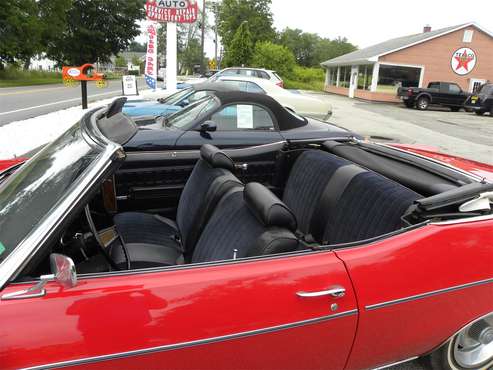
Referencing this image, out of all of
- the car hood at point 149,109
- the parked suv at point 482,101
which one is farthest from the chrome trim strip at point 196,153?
the parked suv at point 482,101

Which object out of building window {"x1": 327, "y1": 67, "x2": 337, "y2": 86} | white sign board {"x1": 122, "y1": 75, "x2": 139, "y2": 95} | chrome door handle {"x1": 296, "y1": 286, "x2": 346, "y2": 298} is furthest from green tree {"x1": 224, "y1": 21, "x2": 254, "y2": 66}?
chrome door handle {"x1": 296, "y1": 286, "x2": 346, "y2": 298}

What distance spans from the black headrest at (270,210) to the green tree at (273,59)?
38777 mm

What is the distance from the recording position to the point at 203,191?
103 inches

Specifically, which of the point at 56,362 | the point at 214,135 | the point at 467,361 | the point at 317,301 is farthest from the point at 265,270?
the point at 214,135

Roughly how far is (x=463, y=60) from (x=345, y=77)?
9800mm

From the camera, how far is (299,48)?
288 feet

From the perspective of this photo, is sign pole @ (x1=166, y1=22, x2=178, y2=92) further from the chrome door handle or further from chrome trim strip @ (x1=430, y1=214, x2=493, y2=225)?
the chrome door handle

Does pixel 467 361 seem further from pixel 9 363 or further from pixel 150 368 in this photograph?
pixel 9 363

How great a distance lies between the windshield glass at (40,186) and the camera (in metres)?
1.57

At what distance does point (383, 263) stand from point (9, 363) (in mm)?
1432

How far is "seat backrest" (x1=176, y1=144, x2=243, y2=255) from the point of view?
242cm

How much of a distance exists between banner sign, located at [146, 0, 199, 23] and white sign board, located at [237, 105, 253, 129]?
303 inches

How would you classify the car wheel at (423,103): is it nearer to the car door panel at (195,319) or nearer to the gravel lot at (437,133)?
the gravel lot at (437,133)

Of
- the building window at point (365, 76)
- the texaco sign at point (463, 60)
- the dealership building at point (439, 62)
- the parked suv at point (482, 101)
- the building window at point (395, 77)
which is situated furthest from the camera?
the building window at point (365, 76)
